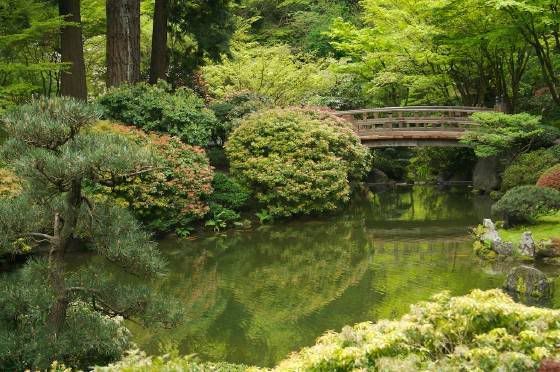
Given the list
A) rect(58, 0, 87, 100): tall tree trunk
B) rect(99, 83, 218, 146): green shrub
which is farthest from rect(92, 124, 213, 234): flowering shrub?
rect(58, 0, 87, 100): tall tree trunk

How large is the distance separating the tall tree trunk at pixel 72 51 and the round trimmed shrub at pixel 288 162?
13.0 feet

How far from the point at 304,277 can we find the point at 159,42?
9.15 metres

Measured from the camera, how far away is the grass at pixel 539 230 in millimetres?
12805

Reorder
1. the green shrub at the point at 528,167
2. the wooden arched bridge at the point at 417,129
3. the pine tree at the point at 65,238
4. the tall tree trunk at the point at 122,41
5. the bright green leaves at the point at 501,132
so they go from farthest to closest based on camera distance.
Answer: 1. the wooden arched bridge at the point at 417,129
2. the bright green leaves at the point at 501,132
3. the green shrub at the point at 528,167
4. the tall tree trunk at the point at 122,41
5. the pine tree at the point at 65,238

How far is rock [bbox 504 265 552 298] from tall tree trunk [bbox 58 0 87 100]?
10454 millimetres

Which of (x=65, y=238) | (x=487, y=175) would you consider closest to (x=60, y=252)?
(x=65, y=238)

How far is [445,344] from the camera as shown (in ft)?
17.3

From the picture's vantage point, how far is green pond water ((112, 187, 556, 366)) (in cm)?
880

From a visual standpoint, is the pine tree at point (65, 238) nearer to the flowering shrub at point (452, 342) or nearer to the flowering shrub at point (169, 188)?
the flowering shrub at point (452, 342)

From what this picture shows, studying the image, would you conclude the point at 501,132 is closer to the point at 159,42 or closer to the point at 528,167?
the point at 528,167

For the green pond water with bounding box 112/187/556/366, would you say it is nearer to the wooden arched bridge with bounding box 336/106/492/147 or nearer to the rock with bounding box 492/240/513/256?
the rock with bounding box 492/240/513/256

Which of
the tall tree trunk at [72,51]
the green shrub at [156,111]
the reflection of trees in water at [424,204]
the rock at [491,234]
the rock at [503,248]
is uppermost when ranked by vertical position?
the tall tree trunk at [72,51]

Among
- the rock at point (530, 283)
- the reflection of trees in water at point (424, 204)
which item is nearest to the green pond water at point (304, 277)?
the reflection of trees in water at point (424, 204)

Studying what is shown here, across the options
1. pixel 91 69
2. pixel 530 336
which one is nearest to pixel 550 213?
pixel 530 336
